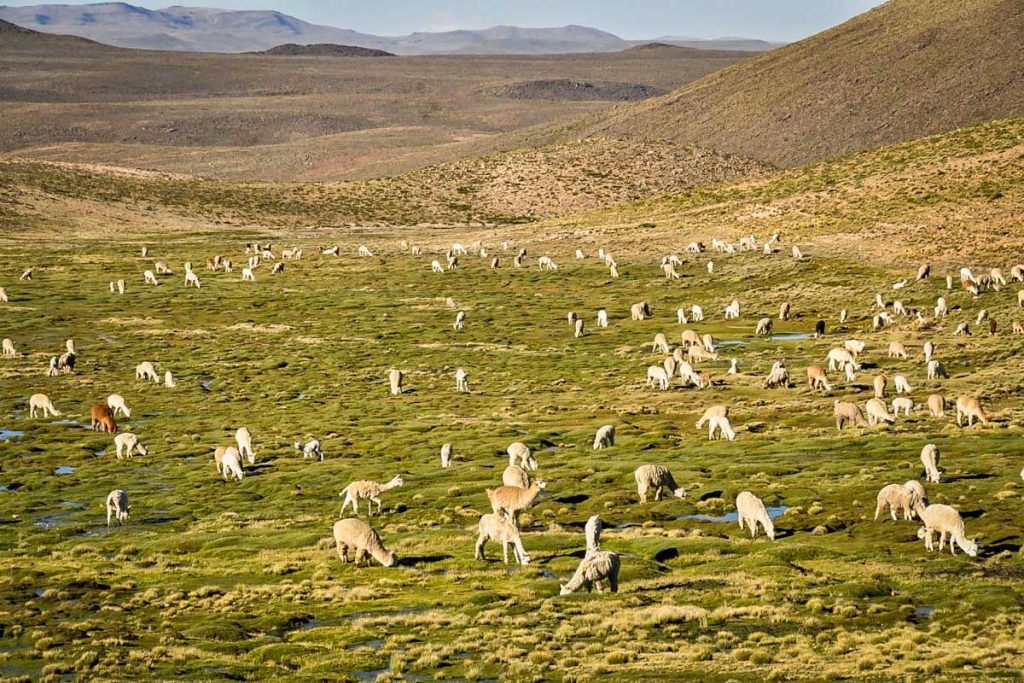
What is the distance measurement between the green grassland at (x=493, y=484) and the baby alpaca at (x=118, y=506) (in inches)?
20.6

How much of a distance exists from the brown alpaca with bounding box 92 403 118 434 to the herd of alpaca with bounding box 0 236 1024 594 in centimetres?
5

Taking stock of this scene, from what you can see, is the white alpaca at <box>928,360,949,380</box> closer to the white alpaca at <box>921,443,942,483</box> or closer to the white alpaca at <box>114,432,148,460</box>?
the white alpaca at <box>921,443,942,483</box>

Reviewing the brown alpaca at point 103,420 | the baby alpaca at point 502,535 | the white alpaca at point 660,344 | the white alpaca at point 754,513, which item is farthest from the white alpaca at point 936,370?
the brown alpaca at point 103,420

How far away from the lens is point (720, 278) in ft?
300

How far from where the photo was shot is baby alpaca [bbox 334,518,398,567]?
104 feet

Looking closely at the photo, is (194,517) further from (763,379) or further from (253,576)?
(763,379)

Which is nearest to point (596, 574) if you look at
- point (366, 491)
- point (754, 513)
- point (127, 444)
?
point (754, 513)

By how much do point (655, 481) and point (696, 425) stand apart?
38.2 ft

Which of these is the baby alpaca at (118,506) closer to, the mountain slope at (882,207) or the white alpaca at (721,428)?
the white alpaca at (721,428)

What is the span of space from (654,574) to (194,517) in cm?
1586

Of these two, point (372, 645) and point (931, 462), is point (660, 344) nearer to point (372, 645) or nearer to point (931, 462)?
point (931, 462)

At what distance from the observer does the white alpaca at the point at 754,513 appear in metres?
32.3

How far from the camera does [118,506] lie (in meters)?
38.2

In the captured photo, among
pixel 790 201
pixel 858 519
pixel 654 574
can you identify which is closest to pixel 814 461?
pixel 858 519
